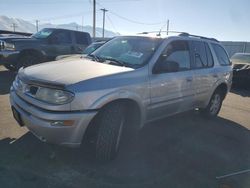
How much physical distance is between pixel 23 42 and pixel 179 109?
264 inches

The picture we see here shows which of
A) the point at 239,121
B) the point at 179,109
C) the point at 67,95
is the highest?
the point at 67,95

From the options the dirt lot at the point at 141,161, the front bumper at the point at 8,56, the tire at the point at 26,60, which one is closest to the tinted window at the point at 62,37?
the tire at the point at 26,60

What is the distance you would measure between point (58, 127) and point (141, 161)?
137 cm

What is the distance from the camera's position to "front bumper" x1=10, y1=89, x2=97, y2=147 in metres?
3.26

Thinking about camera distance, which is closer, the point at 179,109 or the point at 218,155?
the point at 218,155

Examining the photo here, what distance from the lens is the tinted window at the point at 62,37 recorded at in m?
10.8

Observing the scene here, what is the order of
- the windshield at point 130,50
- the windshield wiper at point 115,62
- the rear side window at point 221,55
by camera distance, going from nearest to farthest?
the windshield wiper at point 115,62 → the windshield at point 130,50 → the rear side window at point 221,55

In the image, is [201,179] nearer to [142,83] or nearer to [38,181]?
[142,83]

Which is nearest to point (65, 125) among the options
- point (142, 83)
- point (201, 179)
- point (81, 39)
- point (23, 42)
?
point (142, 83)

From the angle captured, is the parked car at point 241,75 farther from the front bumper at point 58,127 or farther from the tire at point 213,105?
the front bumper at point 58,127

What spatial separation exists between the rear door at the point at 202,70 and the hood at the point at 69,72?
192 cm

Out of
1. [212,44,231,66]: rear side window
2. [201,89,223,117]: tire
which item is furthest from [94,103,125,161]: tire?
[212,44,231,66]: rear side window

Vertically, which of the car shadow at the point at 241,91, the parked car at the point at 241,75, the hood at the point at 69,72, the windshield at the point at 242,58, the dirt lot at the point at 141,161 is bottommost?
the car shadow at the point at 241,91

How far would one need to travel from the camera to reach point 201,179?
3.66 m
